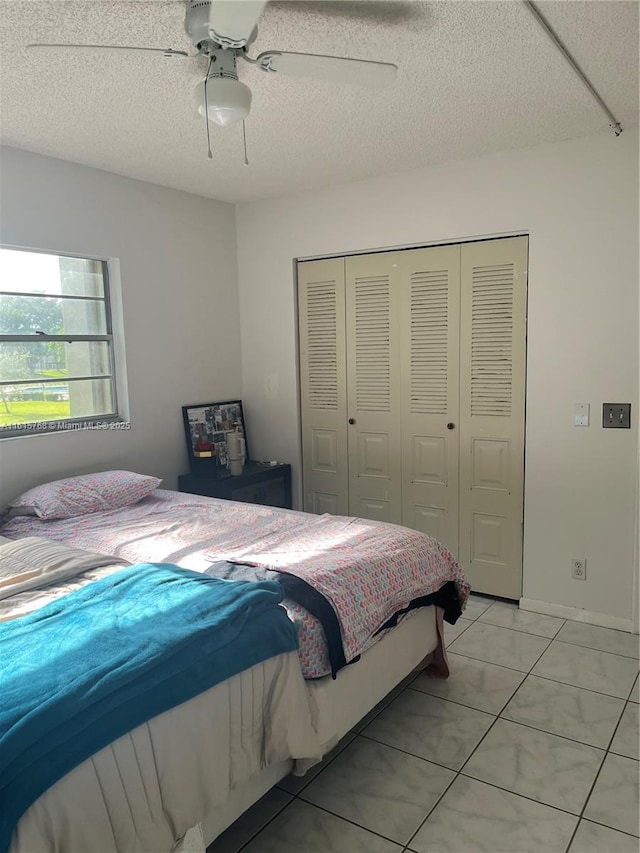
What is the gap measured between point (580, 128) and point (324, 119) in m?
1.25

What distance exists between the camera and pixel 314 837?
6.29 feet

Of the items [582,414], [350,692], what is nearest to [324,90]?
[582,414]

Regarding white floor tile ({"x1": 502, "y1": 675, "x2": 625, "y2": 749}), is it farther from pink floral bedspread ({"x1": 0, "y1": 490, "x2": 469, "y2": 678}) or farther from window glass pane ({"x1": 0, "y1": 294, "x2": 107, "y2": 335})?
window glass pane ({"x1": 0, "y1": 294, "x2": 107, "y2": 335})

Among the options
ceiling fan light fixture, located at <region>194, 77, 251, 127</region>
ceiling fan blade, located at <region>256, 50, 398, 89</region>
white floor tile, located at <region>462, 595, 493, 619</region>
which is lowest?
white floor tile, located at <region>462, 595, 493, 619</region>

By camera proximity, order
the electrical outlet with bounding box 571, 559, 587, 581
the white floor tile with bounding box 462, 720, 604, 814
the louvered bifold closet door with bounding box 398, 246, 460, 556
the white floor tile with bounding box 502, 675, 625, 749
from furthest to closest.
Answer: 1. the louvered bifold closet door with bounding box 398, 246, 460, 556
2. the electrical outlet with bounding box 571, 559, 587, 581
3. the white floor tile with bounding box 502, 675, 625, 749
4. the white floor tile with bounding box 462, 720, 604, 814

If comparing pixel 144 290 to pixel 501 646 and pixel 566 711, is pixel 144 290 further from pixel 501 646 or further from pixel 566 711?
pixel 566 711

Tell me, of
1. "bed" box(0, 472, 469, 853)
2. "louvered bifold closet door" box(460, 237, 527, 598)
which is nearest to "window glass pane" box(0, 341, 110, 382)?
"bed" box(0, 472, 469, 853)

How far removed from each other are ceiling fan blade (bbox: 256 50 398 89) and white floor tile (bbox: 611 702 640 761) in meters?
2.49

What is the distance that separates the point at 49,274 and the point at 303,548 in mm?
2136

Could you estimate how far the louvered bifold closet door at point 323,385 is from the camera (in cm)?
411

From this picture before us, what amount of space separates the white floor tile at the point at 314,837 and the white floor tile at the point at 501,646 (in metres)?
1.23

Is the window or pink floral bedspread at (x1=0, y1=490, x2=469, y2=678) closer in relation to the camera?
pink floral bedspread at (x1=0, y1=490, x2=469, y2=678)

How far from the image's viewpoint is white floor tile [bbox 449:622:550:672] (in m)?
2.96

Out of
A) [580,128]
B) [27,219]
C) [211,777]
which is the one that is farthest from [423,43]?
[211,777]
